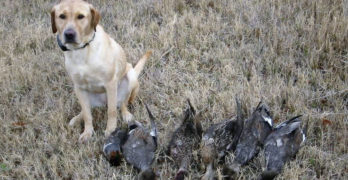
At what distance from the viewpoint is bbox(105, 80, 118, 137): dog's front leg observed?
14.5ft

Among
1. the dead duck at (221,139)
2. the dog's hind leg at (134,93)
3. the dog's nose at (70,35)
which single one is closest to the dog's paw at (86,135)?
the dog's hind leg at (134,93)

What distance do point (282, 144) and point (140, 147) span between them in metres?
1.39

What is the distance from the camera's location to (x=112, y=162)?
3.96 m

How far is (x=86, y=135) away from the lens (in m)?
4.48

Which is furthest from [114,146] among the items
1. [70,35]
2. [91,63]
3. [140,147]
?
[70,35]

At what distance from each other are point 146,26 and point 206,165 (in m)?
3.41

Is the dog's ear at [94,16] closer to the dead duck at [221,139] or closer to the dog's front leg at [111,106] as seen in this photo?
the dog's front leg at [111,106]

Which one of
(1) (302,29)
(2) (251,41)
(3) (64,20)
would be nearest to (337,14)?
(1) (302,29)

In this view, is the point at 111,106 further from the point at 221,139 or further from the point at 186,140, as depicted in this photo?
the point at 221,139

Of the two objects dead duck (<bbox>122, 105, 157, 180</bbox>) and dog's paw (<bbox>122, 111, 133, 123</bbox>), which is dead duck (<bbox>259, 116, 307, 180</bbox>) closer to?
dead duck (<bbox>122, 105, 157, 180</bbox>)

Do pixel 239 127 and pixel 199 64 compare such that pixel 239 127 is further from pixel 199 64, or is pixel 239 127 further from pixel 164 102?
pixel 199 64

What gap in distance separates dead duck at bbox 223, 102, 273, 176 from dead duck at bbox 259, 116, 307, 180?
0.28ft

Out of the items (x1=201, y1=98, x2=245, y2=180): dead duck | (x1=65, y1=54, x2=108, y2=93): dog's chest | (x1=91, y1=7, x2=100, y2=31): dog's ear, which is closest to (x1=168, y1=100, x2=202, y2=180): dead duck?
(x1=201, y1=98, x2=245, y2=180): dead duck

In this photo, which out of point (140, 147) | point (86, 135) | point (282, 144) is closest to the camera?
point (282, 144)
